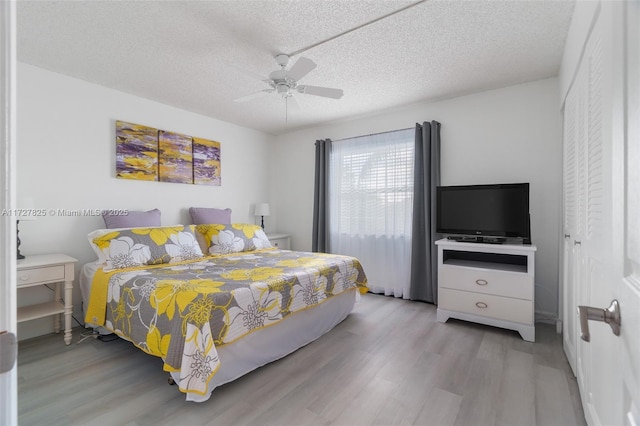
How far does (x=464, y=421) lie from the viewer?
1.62 metres

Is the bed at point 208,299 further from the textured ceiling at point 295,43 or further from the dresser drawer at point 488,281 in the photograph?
the textured ceiling at point 295,43

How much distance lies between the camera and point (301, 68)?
221cm

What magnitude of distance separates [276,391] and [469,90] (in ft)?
11.5

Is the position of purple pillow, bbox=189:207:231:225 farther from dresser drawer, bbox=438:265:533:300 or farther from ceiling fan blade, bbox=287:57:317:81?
dresser drawer, bbox=438:265:533:300

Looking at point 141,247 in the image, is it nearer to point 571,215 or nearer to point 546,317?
point 571,215

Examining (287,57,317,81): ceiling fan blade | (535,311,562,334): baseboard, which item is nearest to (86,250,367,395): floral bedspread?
(287,57,317,81): ceiling fan blade

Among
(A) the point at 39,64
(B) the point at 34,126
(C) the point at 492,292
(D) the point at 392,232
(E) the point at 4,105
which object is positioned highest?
(A) the point at 39,64

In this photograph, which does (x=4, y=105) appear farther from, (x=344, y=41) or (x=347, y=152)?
(x=347, y=152)

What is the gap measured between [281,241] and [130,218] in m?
2.29

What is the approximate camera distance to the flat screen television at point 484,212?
2.87 m

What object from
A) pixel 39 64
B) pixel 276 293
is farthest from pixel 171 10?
pixel 276 293

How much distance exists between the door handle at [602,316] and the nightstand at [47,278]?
3.28m

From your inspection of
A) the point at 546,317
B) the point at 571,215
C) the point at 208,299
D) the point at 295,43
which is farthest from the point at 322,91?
the point at 546,317

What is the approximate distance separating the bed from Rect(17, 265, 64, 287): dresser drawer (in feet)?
0.83
